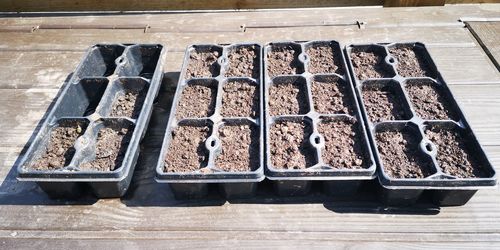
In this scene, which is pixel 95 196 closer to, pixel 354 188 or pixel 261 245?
pixel 261 245

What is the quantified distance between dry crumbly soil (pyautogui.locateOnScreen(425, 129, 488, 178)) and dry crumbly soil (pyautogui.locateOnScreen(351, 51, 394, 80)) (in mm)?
370

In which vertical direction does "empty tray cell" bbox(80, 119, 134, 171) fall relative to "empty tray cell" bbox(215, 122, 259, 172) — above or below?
below

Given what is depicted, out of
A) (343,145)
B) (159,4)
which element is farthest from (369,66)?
(159,4)

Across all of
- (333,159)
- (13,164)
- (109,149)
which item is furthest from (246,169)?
(13,164)

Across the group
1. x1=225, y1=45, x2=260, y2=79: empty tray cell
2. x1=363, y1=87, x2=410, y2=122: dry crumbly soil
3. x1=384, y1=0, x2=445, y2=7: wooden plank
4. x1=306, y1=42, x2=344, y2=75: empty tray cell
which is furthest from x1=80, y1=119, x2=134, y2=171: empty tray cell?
x1=384, y1=0, x2=445, y2=7: wooden plank

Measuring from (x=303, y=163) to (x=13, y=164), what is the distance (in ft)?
3.64

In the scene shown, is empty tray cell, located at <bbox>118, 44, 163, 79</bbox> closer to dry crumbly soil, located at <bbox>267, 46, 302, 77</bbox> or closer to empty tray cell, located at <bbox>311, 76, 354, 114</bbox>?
dry crumbly soil, located at <bbox>267, 46, 302, 77</bbox>

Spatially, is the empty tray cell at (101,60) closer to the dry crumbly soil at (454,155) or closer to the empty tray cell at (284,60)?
the empty tray cell at (284,60)

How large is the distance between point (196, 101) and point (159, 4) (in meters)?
0.99

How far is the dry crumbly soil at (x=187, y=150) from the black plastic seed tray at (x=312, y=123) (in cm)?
24

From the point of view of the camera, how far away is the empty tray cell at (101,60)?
172cm

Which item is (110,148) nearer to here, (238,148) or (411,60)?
(238,148)

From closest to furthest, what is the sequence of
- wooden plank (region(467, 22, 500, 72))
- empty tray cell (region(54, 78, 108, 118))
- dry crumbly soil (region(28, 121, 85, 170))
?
dry crumbly soil (region(28, 121, 85, 170)) < empty tray cell (region(54, 78, 108, 118)) < wooden plank (region(467, 22, 500, 72))

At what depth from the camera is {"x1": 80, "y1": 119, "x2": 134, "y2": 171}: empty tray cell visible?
1.34 m
